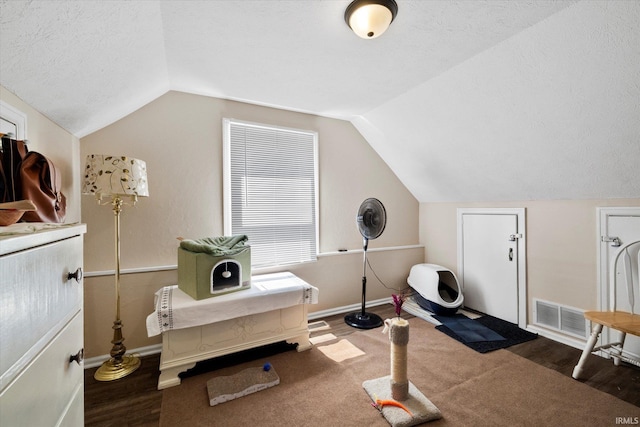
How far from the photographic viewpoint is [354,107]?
3014 mm

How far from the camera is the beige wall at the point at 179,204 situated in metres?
2.30

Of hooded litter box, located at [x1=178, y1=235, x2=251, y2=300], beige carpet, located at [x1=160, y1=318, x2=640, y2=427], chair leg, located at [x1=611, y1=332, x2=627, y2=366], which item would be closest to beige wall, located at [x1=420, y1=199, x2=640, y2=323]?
chair leg, located at [x1=611, y1=332, x2=627, y2=366]

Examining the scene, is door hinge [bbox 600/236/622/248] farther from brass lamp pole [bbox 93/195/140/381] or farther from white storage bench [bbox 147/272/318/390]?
brass lamp pole [bbox 93/195/140/381]

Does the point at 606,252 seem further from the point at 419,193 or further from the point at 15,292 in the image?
the point at 15,292

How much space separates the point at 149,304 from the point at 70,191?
3.68 ft

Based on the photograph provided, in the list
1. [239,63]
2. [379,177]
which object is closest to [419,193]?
[379,177]

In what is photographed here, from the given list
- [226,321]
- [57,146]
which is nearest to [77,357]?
[226,321]

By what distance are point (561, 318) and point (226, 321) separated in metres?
3.12

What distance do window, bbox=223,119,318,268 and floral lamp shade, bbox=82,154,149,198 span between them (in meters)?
0.91

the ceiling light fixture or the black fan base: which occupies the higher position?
the ceiling light fixture

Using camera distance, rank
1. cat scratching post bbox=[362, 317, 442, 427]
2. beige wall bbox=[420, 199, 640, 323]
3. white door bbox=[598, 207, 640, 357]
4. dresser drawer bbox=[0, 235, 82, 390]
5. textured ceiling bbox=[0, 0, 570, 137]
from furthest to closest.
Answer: beige wall bbox=[420, 199, 640, 323]
white door bbox=[598, 207, 640, 357]
cat scratching post bbox=[362, 317, 442, 427]
textured ceiling bbox=[0, 0, 570, 137]
dresser drawer bbox=[0, 235, 82, 390]

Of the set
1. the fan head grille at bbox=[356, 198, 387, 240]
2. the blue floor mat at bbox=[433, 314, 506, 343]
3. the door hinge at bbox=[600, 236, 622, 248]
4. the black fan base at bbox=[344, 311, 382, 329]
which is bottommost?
the blue floor mat at bbox=[433, 314, 506, 343]

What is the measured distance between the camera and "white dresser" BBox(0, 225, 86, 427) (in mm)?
522

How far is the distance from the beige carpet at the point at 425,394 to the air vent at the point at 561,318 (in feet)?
2.31
